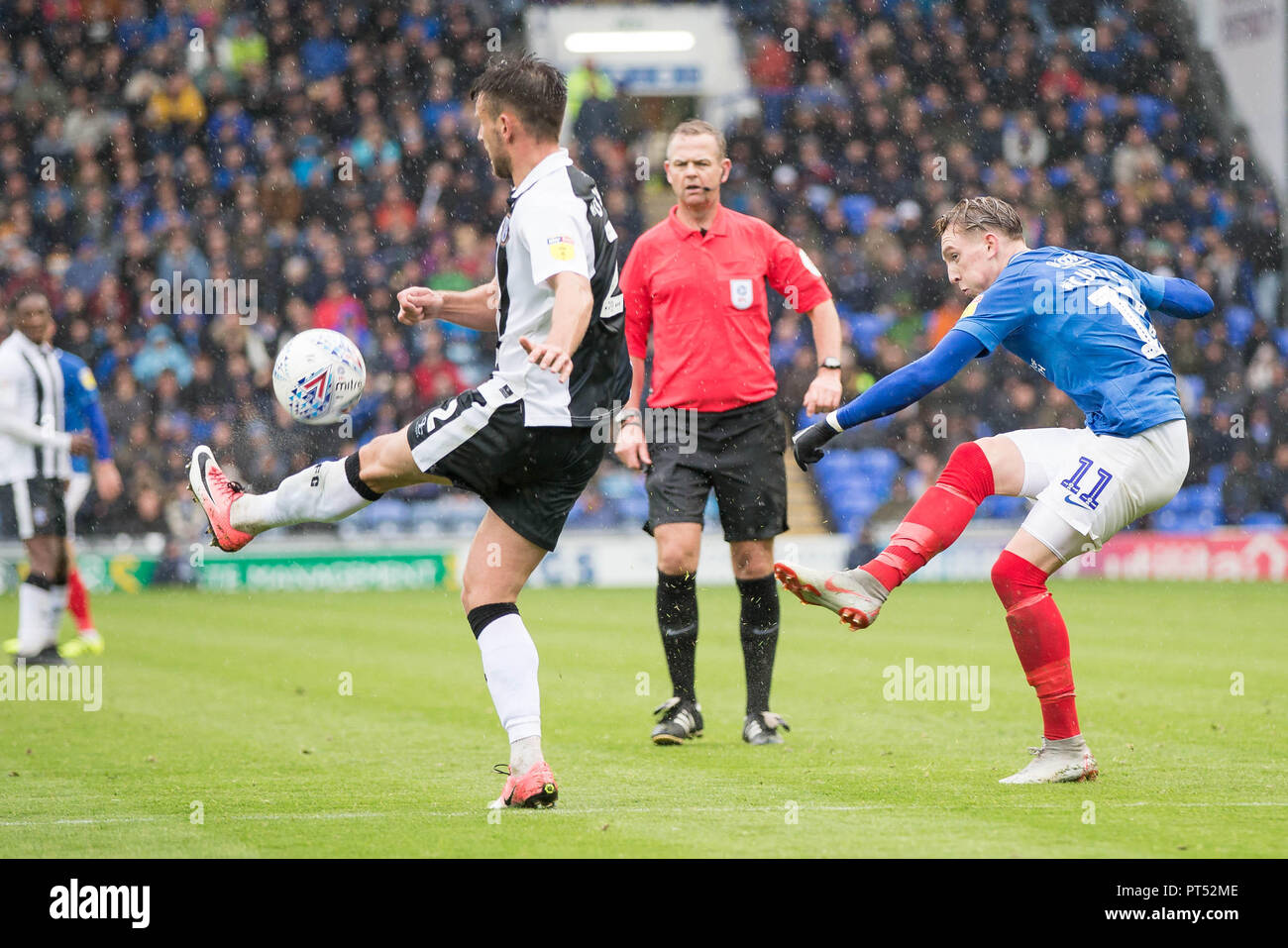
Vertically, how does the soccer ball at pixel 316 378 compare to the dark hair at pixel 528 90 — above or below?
below

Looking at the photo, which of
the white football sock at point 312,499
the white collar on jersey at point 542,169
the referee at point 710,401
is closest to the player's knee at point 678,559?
the referee at point 710,401

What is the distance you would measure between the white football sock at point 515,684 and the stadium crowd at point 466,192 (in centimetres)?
1136

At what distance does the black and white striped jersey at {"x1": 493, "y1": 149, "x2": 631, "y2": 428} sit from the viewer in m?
4.91

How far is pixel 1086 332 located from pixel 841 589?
1.23 m

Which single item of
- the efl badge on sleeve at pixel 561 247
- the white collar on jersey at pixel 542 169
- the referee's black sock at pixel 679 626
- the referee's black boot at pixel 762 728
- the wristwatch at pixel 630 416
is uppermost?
the white collar on jersey at pixel 542 169

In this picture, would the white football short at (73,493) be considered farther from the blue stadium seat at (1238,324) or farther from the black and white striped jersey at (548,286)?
the blue stadium seat at (1238,324)

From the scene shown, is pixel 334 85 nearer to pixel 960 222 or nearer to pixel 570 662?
pixel 570 662

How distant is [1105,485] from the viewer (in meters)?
5.48

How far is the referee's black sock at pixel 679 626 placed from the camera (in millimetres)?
6965

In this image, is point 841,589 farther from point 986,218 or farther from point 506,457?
point 986,218

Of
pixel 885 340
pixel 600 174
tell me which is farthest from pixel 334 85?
pixel 885 340

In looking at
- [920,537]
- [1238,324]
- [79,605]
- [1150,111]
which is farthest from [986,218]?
[1150,111]

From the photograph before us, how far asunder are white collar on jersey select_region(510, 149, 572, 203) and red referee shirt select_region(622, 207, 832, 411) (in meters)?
1.88

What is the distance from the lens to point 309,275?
1830 cm
